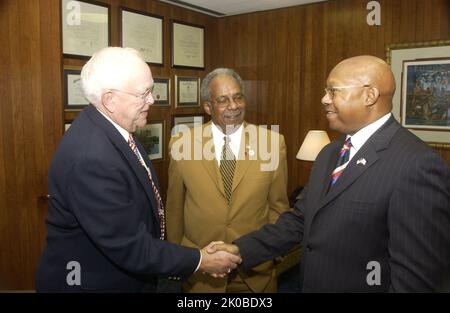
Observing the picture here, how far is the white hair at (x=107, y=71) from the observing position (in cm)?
156

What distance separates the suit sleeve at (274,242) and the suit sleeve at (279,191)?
322 millimetres

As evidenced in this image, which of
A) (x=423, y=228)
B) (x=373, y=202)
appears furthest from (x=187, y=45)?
(x=423, y=228)

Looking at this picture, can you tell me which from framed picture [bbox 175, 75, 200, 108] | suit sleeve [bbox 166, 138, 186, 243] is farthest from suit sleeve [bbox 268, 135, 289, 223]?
framed picture [bbox 175, 75, 200, 108]

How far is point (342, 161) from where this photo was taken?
1666mm

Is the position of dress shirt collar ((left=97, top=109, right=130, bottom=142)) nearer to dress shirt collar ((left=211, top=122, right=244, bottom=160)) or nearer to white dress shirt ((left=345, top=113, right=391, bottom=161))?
dress shirt collar ((left=211, top=122, right=244, bottom=160))

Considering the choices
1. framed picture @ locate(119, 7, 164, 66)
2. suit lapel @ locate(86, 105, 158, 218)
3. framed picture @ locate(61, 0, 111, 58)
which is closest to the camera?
suit lapel @ locate(86, 105, 158, 218)

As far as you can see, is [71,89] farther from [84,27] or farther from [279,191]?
[279,191]

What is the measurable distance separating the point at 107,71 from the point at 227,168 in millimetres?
998

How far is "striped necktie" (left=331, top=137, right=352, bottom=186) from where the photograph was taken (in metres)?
1.63

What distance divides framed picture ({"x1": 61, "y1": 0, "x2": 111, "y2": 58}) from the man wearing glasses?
1704mm

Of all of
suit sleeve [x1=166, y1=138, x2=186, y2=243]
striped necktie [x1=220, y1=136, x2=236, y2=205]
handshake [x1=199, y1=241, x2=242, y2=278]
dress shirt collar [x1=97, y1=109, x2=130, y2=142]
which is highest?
dress shirt collar [x1=97, y1=109, x2=130, y2=142]

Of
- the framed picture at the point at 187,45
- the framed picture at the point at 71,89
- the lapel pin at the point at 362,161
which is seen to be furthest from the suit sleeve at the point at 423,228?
the framed picture at the point at 187,45

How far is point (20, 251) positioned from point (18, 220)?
0.76 ft

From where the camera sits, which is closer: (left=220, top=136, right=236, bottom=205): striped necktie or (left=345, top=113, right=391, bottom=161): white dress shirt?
(left=345, top=113, right=391, bottom=161): white dress shirt
